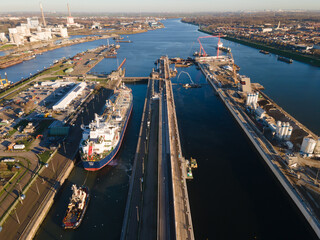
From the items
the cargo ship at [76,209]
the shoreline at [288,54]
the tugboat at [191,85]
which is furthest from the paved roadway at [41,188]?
the shoreline at [288,54]

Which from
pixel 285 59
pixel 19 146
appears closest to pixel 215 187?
pixel 19 146

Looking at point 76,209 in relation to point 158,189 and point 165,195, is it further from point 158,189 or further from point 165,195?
point 165,195

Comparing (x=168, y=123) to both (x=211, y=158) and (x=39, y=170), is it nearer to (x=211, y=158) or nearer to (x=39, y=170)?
(x=211, y=158)

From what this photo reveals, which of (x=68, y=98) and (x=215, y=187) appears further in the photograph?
(x=68, y=98)

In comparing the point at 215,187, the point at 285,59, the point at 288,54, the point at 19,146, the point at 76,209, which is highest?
the point at 288,54

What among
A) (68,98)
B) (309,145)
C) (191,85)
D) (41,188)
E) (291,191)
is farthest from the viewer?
(191,85)

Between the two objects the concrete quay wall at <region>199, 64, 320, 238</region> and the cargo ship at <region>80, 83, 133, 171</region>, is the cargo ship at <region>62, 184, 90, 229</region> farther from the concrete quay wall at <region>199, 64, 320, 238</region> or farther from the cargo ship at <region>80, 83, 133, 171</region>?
the concrete quay wall at <region>199, 64, 320, 238</region>

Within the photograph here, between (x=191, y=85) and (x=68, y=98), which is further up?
(x=68, y=98)

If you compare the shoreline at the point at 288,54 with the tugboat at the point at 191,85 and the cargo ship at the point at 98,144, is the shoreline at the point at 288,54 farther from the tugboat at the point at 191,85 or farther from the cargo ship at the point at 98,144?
the cargo ship at the point at 98,144
